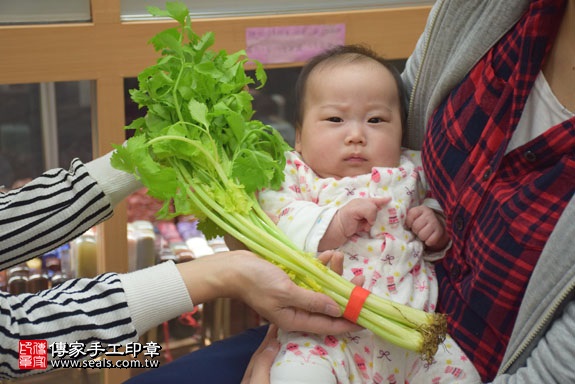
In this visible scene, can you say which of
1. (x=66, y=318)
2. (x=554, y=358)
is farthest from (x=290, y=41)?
(x=554, y=358)

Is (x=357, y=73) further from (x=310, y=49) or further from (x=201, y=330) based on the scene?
(x=201, y=330)

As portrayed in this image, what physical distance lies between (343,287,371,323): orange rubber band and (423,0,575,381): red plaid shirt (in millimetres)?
188

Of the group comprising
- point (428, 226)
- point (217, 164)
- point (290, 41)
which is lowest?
point (428, 226)

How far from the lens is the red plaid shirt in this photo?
3.88 ft

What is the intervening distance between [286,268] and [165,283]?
8.9 inches

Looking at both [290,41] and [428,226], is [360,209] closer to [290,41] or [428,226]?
[428,226]

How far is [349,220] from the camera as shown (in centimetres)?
141

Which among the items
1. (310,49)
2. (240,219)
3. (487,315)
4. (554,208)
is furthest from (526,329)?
(310,49)

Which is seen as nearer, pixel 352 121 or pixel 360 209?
pixel 360 209

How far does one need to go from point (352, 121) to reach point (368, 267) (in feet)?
1.11

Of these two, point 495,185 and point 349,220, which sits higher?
point 495,185

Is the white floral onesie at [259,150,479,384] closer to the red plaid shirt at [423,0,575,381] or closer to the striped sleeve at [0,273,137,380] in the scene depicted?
the red plaid shirt at [423,0,575,381]

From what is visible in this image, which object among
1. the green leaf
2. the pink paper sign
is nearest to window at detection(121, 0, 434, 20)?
the pink paper sign

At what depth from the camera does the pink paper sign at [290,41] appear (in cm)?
214
